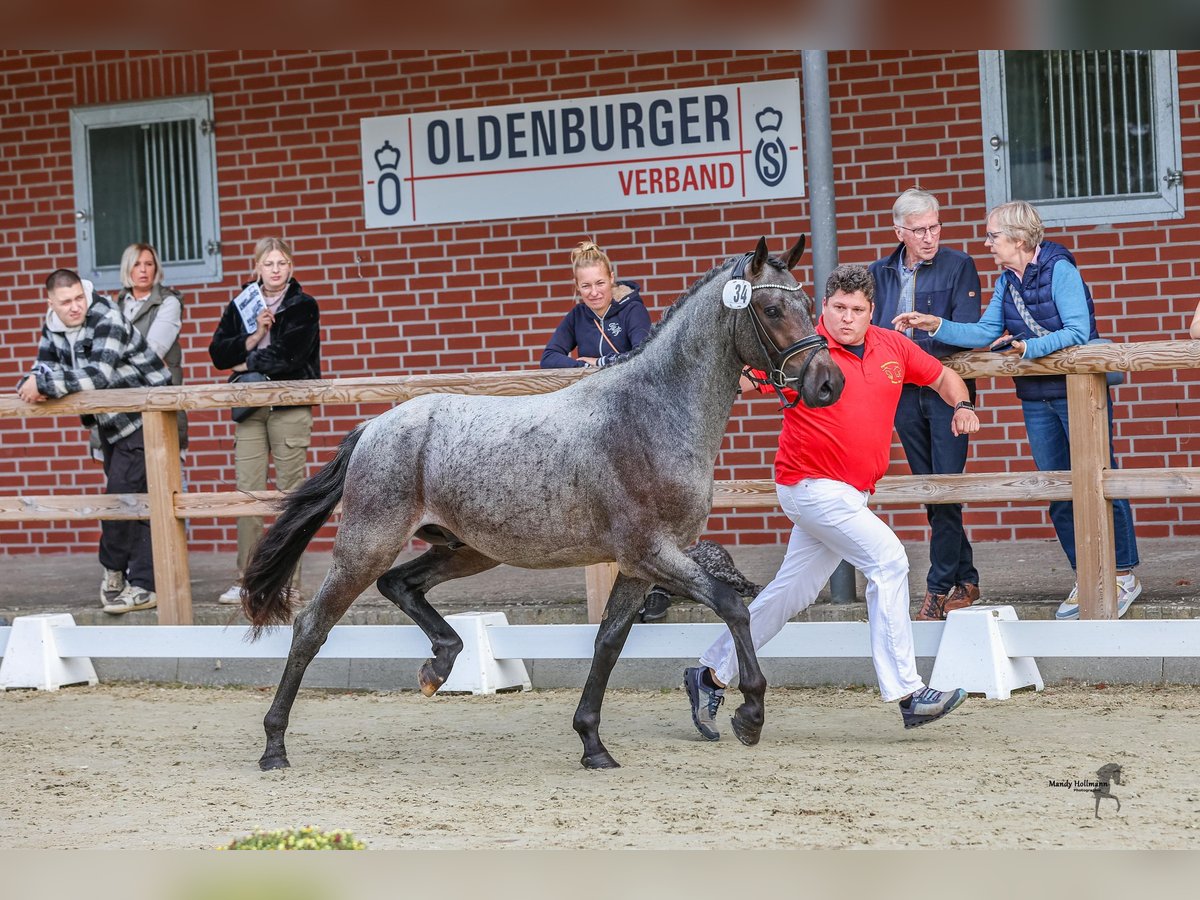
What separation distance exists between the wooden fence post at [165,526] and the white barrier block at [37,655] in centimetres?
53

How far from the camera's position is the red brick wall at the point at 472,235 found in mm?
8203

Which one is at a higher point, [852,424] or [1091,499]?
[852,424]

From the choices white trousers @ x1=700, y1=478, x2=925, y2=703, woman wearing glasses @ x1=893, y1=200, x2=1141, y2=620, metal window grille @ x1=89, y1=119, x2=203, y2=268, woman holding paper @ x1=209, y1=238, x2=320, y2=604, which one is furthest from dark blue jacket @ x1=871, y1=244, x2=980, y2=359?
metal window grille @ x1=89, y1=119, x2=203, y2=268

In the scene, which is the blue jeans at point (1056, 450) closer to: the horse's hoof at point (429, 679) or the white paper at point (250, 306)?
Answer: the horse's hoof at point (429, 679)

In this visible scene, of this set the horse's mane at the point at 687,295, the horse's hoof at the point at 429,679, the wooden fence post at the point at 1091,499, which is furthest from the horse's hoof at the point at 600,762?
the wooden fence post at the point at 1091,499

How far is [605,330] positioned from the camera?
675 centimetres

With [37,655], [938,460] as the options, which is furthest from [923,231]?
[37,655]

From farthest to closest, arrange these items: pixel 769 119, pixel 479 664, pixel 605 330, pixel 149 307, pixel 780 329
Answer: pixel 769 119, pixel 149 307, pixel 479 664, pixel 605 330, pixel 780 329

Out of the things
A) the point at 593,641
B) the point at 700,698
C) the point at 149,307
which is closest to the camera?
the point at 700,698

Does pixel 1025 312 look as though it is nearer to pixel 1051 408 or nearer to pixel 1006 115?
pixel 1051 408

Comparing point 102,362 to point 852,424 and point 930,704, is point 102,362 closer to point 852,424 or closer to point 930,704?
point 852,424

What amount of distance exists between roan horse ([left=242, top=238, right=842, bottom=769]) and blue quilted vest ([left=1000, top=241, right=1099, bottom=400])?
1.59 meters

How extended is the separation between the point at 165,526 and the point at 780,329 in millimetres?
3906

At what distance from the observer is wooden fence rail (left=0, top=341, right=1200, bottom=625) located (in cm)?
605
